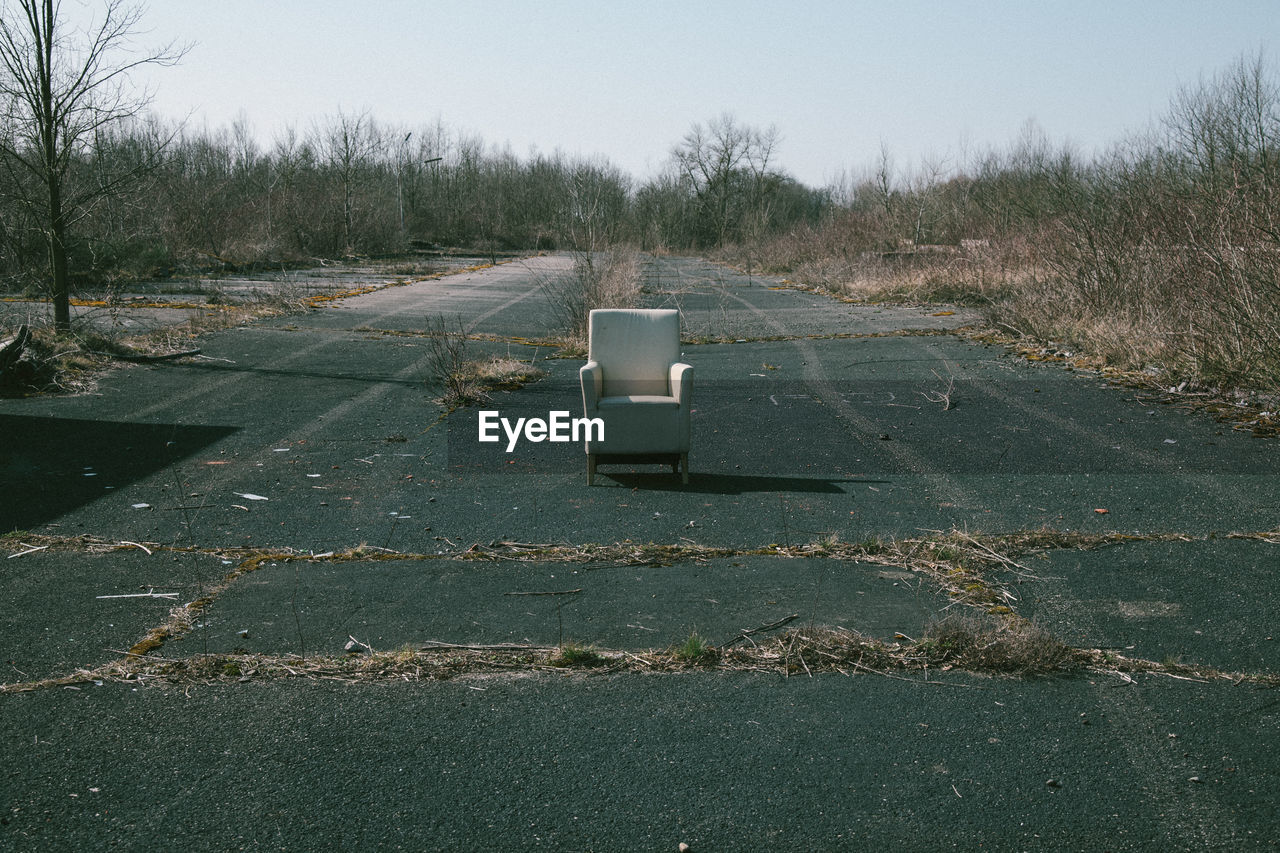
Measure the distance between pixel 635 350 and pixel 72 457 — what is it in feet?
15.1

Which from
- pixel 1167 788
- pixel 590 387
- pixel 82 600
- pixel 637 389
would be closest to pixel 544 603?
pixel 82 600

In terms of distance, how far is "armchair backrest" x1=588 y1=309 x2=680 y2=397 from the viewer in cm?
727

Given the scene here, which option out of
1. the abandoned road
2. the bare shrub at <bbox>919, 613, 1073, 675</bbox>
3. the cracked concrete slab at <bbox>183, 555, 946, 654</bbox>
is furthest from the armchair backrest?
the bare shrub at <bbox>919, 613, 1073, 675</bbox>

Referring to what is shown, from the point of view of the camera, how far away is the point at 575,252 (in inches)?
613

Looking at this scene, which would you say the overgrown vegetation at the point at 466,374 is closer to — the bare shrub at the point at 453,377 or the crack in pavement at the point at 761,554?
the bare shrub at the point at 453,377

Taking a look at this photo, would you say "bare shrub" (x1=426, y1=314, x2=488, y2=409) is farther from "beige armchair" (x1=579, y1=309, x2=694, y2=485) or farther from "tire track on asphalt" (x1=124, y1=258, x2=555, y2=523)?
"beige armchair" (x1=579, y1=309, x2=694, y2=485)

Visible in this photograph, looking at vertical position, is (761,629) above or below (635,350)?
below

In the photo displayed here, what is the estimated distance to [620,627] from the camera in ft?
13.8

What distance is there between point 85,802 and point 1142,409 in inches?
381

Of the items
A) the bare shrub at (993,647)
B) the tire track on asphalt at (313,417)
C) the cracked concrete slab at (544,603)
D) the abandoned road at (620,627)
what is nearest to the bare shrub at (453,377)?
the tire track on asphalt at (313,417)

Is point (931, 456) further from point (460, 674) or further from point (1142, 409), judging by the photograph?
point (460, 674)

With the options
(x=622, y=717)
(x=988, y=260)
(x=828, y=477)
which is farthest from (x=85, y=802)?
(x=988, y=260)

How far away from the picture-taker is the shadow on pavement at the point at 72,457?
6.20 metres

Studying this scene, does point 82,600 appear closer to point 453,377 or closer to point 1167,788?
point 1167,788
